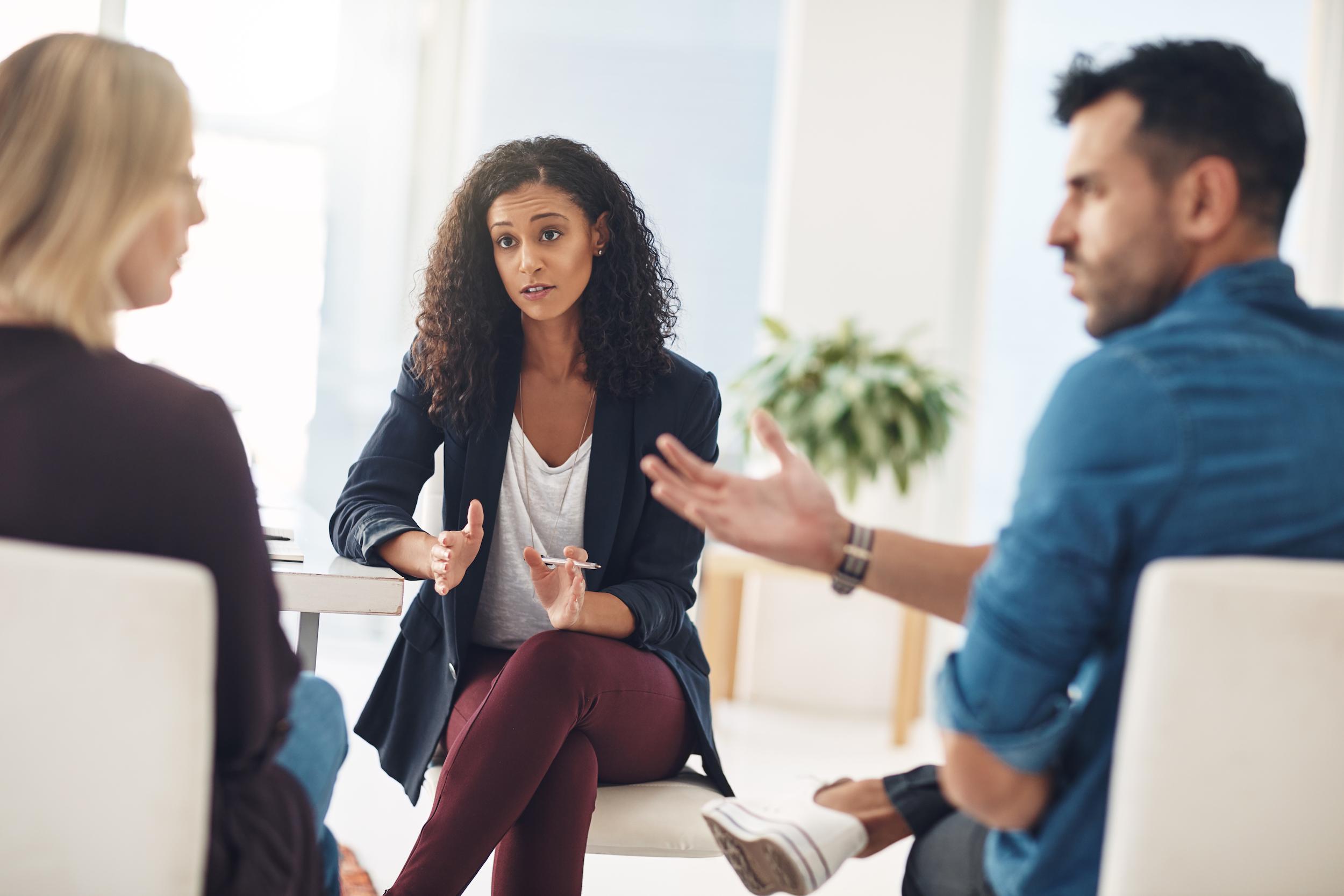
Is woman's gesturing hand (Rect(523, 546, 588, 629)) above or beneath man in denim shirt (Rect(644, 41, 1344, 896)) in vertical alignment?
beneath

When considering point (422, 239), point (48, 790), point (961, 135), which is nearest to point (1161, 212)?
point (48, 790)

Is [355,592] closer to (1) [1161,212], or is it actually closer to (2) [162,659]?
(2) [162,659]

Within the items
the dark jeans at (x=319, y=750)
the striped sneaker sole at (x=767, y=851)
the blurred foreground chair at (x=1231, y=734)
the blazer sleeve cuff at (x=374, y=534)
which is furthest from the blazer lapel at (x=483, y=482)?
the blurred foreground chair at (x=1231, y=734)

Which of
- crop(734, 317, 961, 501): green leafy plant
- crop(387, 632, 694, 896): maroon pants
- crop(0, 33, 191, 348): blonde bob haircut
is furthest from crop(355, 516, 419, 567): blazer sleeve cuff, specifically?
crop(734, 317, 961, 501): green leafy plant

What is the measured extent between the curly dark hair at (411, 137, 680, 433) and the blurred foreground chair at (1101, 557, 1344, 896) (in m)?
1.14

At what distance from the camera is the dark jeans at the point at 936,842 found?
1210mm

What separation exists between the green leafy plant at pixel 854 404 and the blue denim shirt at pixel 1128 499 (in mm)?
2745

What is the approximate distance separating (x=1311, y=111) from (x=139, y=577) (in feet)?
17.4

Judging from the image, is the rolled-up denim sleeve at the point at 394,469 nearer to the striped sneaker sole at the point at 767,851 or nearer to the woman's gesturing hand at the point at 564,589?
the woman's gesturing hand at the point at 564,589

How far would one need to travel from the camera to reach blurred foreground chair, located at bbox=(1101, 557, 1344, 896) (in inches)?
34.4

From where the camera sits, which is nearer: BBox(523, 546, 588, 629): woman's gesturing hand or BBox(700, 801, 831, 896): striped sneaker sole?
BBox(700, 801, 831, 896): striped sneaker sole

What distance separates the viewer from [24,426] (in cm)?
93

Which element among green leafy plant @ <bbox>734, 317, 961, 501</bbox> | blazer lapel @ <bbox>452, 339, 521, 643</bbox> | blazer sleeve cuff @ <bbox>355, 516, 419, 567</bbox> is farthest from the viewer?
green leafy plant @ <bbox>734, 317, 961, 501</bbox>

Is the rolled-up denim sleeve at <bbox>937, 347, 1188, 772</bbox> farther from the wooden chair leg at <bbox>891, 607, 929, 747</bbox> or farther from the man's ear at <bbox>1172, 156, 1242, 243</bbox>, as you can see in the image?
the wooden chair leg at <bbox>891, 607, 929, 747</bbox>
